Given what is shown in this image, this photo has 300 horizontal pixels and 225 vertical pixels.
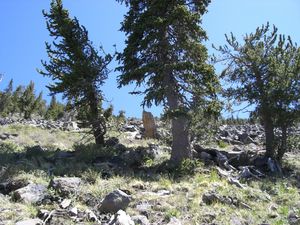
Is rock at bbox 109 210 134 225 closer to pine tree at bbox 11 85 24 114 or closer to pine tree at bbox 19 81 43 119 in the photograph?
pine tree at bbox 19 81 43 119

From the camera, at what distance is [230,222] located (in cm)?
966

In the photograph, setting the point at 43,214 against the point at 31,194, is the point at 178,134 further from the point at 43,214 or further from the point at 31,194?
the point at 43,214

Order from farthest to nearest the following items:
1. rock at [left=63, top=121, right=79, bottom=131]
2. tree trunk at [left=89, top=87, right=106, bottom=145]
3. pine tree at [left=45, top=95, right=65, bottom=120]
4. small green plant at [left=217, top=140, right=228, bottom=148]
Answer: pine tree at [left=45, top=95, right=65, bottom=120] < rock at [left=63, top=121, right=79, bottom=131] < small green plant at [left=217, top=140, right=228, bottom=148] < tree trunk at [left=89, top=87, right=106, bottom=145]

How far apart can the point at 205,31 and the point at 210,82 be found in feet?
8.33

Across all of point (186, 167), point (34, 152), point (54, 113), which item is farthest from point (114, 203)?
point (54, 113)

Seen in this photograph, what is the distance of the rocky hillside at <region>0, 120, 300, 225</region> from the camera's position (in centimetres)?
955

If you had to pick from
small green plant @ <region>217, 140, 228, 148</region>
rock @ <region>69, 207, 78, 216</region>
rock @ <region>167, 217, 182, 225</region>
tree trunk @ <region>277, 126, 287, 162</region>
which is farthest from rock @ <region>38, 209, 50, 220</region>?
small green plant @ <region>217, 140, 228, 148</region>

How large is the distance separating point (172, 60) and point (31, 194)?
10313 mm

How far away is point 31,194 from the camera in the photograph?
10117 millimetres

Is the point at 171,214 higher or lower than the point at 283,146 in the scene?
lower

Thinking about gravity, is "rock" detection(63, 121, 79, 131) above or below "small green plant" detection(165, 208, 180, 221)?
above

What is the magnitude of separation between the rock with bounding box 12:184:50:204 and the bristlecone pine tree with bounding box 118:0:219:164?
772cm

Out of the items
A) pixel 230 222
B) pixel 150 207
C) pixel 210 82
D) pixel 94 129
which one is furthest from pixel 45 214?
pixel 94 129

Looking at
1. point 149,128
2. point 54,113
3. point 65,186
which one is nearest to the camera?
point 65,186
